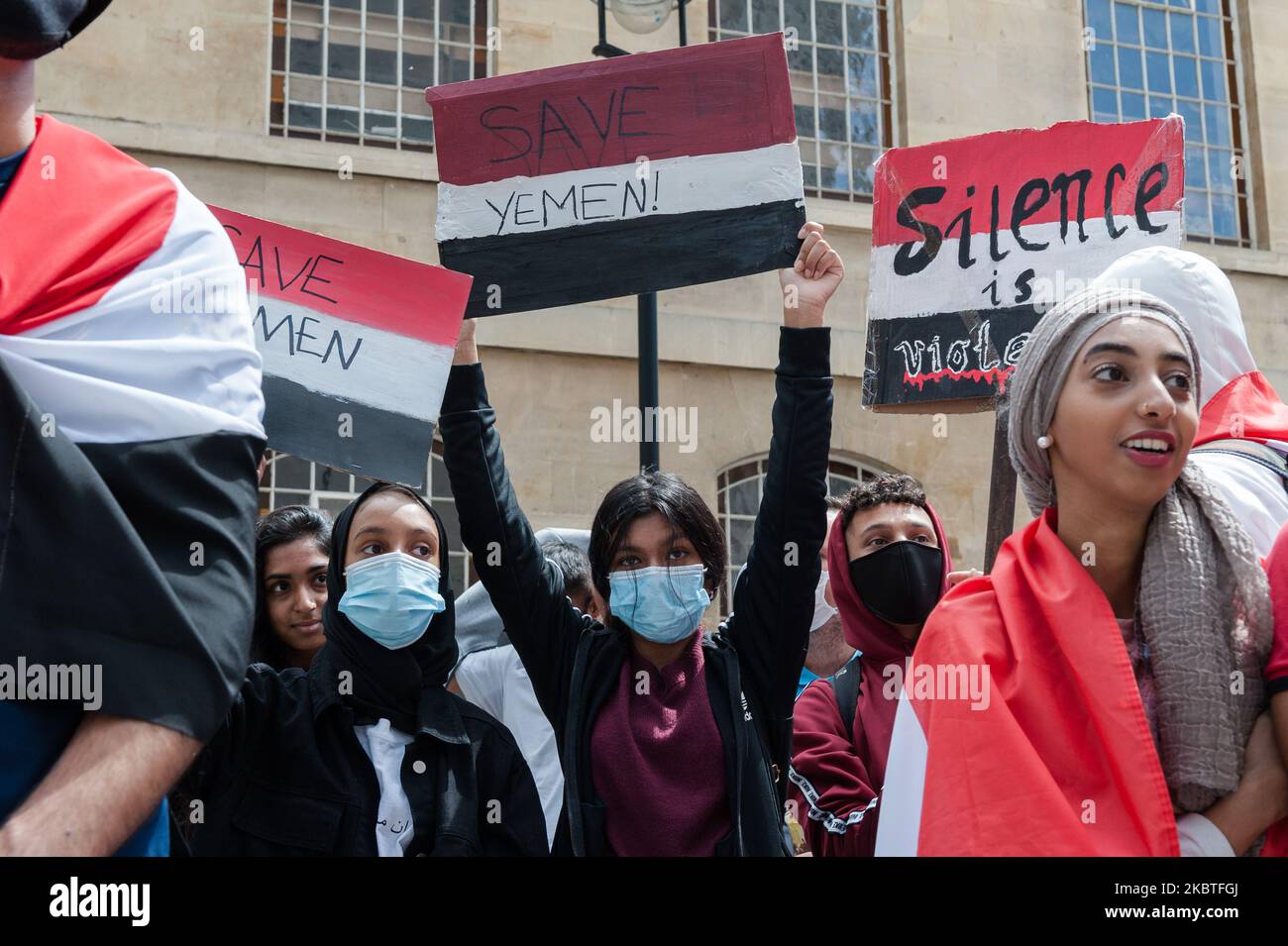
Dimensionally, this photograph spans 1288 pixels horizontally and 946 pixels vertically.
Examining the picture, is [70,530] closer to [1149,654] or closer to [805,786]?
[1149,654]

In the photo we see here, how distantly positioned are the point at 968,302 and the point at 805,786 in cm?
198

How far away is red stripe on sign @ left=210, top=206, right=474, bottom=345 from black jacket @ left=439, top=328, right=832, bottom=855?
17.7 inches

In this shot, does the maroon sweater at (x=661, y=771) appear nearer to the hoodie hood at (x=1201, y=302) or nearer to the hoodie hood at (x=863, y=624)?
the hoodie hood at (x=863, y=624)

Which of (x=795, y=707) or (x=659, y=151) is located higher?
(x=659, y=151)

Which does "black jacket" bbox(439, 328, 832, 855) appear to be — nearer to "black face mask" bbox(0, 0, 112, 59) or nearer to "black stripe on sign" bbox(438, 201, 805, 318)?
"black stripe on sign" bbox(438, 201, 805, 318)

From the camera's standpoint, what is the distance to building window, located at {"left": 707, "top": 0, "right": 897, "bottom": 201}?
38.7 feet

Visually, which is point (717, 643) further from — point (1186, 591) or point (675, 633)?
point (1186, 591)

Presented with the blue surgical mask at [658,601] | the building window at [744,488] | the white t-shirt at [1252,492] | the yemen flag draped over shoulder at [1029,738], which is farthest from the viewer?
the building window at [744,488]

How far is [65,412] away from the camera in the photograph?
4.70 ft

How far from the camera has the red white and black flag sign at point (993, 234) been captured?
15.9ft

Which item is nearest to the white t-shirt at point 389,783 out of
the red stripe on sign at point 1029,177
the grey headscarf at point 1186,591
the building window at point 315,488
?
the grey headscarf at point 1186,591

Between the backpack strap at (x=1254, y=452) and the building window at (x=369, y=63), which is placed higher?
the building window at (x=369, y=63)

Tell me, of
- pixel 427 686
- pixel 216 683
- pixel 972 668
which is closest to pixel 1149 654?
pixel 972 668

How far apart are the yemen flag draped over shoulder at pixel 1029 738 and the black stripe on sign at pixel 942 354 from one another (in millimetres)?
2492
